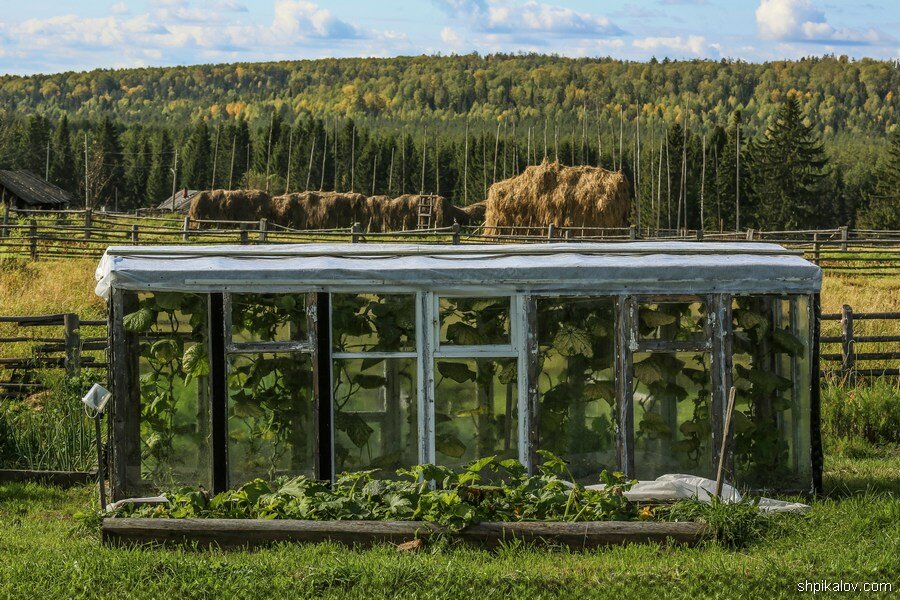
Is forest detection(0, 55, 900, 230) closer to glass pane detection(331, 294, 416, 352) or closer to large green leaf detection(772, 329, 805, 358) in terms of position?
large green leaf detection(772, 329, 805, 358)

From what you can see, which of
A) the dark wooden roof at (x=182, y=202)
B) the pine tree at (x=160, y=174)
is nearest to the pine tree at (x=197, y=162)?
the pine tree at (x=160, y=174)

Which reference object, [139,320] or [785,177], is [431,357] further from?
[785,177]

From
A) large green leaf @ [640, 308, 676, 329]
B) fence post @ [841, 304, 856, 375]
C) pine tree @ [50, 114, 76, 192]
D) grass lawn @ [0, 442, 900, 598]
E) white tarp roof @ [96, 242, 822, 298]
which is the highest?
pine tree @ [50, 114, 76, 192]

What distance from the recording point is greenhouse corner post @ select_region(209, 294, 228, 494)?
28.5 ft

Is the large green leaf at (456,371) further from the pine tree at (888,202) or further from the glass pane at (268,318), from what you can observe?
the pine tree at (888,202)

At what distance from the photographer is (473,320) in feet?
28.9

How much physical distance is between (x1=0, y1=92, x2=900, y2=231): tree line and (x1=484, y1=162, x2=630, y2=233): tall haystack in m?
9.64

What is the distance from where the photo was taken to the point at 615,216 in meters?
44.8

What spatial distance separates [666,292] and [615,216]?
119 feet

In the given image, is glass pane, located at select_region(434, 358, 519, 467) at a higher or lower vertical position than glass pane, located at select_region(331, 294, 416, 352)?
lower

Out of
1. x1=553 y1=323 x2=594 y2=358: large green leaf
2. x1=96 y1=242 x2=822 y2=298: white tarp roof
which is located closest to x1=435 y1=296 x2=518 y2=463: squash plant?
x1=96 y1=242 x2=822 y2=298: white tarp roof

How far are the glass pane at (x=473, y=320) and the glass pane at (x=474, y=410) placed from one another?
0.15m

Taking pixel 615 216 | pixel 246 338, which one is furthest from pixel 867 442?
pixel 615 216

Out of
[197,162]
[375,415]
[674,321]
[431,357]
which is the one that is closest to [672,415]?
[674,321]
